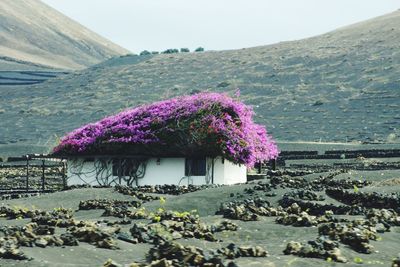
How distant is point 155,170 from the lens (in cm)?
3916

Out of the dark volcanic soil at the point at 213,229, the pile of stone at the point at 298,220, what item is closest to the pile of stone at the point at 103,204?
the dark volcanic soil at the point at 213,229

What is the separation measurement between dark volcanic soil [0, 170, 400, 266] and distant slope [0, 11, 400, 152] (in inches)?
1923

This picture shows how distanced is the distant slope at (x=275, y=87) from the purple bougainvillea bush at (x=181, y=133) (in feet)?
123

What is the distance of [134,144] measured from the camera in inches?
1534

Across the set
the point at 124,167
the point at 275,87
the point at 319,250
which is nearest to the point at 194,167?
the point at 124,167

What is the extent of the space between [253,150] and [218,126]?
2306 millimetres

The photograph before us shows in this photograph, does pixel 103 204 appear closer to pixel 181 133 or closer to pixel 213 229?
pixel 213 229

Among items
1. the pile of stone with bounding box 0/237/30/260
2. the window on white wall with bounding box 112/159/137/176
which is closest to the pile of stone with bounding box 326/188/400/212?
the window on white wall with bounding box 112/159/137/176

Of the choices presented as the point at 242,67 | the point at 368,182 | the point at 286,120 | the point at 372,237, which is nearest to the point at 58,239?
the point at 372,237

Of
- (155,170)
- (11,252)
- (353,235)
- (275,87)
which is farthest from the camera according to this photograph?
(275,87)

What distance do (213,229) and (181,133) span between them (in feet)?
64.7

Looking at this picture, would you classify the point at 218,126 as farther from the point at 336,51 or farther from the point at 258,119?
the point at 336,51

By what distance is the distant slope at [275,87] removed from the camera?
278 feet

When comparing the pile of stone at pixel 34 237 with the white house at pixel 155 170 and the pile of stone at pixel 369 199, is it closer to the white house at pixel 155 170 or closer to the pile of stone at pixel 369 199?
the pile of stone at pixel 369 199
